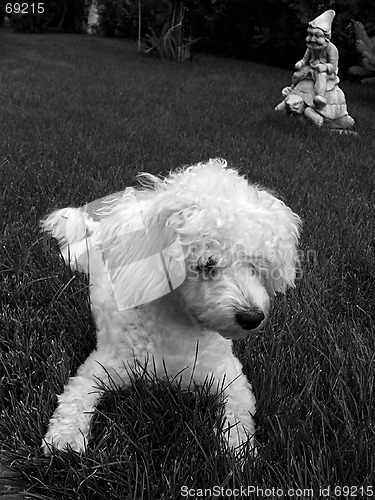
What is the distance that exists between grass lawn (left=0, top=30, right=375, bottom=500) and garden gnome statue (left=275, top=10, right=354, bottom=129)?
1.99 feet

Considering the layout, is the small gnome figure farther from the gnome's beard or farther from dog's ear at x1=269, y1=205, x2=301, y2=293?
dog's ear at x1=269, y1=205, x2=301, y2=293

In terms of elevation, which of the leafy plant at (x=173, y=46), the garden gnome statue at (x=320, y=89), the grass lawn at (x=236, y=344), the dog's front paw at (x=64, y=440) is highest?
the leafy plant at (x=173, y=46)

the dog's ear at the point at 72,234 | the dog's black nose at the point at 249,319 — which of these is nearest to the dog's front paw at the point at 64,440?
the dog's black nose at the point at 249,319

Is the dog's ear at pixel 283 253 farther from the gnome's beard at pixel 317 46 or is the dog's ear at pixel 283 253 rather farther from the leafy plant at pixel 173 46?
the leafy plant at pixel 173 46

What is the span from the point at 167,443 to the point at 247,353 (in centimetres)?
57

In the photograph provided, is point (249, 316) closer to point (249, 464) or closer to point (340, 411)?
point (249, 464)

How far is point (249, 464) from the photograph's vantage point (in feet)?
5.00

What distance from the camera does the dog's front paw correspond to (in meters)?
1.63

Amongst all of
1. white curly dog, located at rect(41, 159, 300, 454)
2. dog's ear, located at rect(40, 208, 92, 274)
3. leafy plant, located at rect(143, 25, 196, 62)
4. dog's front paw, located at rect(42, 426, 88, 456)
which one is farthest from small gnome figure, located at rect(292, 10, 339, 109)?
leafy plant, located at rect(143, 25, 196, 62)

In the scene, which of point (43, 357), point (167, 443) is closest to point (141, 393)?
point (167, 443)

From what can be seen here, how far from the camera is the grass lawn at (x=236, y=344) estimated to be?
1562mm

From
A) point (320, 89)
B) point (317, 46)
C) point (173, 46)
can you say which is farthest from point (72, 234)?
point (173, 46)

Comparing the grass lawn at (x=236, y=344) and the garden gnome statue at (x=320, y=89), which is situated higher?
the garden gnome statue at (x=320, y=89)

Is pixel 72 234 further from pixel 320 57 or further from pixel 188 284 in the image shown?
pixel 320 57
